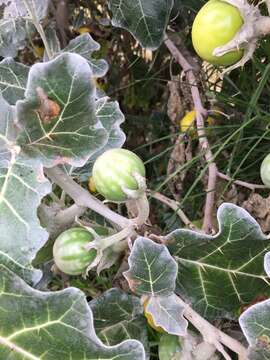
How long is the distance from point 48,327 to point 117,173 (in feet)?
0.52

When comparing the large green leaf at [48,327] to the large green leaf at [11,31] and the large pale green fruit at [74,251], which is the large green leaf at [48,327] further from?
the large green leaf at [11,31]

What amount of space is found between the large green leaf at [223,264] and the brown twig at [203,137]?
0.10 m

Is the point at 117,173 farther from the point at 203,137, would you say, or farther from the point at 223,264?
the point at 203,137

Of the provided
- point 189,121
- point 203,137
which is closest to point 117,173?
point 203,137

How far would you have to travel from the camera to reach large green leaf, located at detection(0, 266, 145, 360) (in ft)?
1.79

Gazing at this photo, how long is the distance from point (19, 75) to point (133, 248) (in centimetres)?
41

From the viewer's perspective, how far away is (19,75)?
0.89m

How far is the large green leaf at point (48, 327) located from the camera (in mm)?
547

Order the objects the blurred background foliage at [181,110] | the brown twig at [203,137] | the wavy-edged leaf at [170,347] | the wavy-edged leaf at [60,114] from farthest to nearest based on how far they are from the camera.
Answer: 1. the blurred background foliage at [181,110]
2. the brown twig at [203,137]
3. the wavy-edged leaf at [170,347]
4. the wavy-edged leaf at [60,114]

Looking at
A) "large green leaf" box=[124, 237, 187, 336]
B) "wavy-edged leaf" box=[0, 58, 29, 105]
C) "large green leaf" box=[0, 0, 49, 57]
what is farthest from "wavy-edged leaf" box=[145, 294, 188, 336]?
"large green leaf" box=[0, 0, 49, 57]

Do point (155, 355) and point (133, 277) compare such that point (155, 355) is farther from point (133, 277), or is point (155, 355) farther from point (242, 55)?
point (242, 55)

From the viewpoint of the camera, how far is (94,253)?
25.2 inches

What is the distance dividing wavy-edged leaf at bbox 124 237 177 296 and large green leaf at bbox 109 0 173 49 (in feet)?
1.33

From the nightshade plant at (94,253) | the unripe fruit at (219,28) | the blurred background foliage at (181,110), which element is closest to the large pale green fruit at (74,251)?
the nightshade plant at (94,253)
